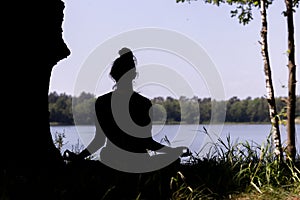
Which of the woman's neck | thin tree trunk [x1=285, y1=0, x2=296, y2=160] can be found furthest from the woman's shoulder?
thin tree trunk [x1=285, y1=0, x2=296, y2=160]

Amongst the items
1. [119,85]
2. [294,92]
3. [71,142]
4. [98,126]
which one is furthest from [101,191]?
[294,92]

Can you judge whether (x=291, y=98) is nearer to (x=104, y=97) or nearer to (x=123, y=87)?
(x=123, y=87)

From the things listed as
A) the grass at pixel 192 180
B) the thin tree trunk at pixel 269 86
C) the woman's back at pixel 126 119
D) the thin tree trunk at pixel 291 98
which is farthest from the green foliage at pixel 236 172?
the thin tree trunk at pixel 291 98

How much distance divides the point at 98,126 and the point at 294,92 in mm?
3509

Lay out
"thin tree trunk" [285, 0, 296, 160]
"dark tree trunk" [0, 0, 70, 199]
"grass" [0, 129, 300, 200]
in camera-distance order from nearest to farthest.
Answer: "grass" [0, 129, 300, 200]
"dark tree trunk" [0, 0, 70, 199]
"thin tree trunk" [285, 0, 296, 160]

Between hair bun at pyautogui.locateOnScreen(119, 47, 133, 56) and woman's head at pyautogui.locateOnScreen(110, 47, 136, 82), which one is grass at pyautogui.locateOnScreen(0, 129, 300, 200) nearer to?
woman's head at pyautogui.locateOnScreen(110, 47, 136, 82)

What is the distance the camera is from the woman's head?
15.4 feet

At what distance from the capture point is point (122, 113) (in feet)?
15.4

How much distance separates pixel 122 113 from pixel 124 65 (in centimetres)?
51

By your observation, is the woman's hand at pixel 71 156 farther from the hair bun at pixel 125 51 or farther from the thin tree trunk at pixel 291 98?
the thin tree trunk at pixel 291 98

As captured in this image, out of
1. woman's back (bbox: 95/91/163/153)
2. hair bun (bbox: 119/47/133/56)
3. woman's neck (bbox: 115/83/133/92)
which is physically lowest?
woman's back (bbox: 95/91/163/153)

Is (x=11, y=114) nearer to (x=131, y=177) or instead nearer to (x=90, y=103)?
(x=90, y=103)

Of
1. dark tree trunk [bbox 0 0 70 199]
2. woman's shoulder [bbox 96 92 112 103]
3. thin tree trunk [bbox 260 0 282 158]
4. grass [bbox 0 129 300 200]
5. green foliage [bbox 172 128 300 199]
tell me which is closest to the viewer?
grass [bbox 0 129 300 200]

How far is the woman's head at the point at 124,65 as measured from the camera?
4695 millimetres
